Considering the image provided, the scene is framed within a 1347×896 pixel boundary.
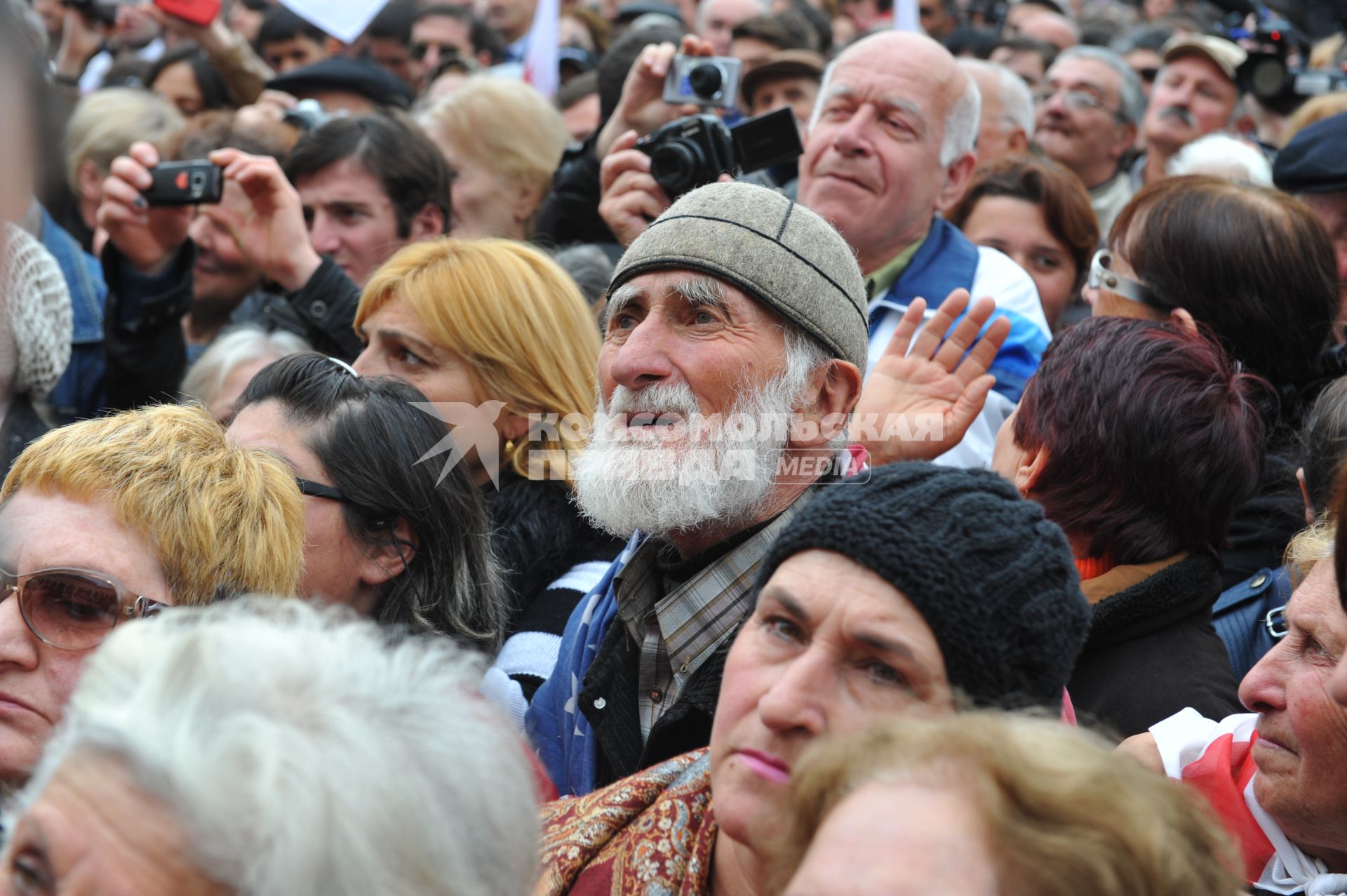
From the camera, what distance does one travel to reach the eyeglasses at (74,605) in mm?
2535

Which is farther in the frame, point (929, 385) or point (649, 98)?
point (649, 98)

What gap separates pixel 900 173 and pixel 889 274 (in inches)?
13.9

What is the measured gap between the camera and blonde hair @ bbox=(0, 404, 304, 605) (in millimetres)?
2639

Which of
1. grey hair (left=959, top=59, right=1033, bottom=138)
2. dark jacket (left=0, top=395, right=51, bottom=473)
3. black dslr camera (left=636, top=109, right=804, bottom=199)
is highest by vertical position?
black dslr camera (left=636, top=109, right=804, bottom=199)

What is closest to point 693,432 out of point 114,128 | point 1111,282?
point 1111,282

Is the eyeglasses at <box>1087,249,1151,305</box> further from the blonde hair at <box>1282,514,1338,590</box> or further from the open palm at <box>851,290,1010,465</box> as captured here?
the blonde hair at <box>1282,514,1338,590</box>

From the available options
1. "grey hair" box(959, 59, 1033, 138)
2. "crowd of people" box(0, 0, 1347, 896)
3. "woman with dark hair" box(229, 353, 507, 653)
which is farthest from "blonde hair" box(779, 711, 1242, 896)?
"grey hair" box(959, 59, 1033, 138)

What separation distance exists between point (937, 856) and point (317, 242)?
4101 millimetres

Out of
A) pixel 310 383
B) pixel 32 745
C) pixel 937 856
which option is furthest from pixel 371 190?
pixel 937 856

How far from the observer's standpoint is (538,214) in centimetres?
579

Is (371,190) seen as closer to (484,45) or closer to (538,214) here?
(538,214)

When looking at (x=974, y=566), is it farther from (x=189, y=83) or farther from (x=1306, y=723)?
(x=189, y=83)

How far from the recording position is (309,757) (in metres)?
1.57

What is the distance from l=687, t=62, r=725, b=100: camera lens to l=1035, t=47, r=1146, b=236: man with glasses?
237 centimetres
